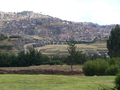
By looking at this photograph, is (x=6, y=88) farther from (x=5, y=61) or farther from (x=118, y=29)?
(x=118, y=29)

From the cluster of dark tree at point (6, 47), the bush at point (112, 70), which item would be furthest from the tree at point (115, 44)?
the cluster of dark tree at point (6, 47)

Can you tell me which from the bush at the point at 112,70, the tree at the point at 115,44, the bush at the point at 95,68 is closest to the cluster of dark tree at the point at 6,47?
the tree at the point at 115,44

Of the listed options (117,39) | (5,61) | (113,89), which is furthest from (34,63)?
(113,89)

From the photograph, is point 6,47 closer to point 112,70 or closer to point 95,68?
point 95,68

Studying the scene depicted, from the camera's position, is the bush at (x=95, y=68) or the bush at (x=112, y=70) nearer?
the bush at (x=112, y=70)

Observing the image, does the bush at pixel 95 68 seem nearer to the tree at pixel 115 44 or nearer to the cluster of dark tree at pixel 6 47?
the tree at pixel 115 44

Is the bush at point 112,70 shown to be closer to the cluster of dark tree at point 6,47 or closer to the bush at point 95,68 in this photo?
the bush at point 95,68

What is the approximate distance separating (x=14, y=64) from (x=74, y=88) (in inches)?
1821

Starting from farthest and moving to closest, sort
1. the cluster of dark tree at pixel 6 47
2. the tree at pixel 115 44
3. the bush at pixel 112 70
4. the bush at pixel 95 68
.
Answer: the cluster of dark tree at pixel 6 47, the tree at pixel 115 44, the bush at pixel 95 68, the bush at pixel 112 70

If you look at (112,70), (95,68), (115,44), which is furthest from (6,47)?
(112,70)

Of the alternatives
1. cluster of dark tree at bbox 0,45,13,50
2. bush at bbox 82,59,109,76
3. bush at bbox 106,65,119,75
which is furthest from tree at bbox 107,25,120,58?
cluster of dark tree at bbox 0,45,13,50

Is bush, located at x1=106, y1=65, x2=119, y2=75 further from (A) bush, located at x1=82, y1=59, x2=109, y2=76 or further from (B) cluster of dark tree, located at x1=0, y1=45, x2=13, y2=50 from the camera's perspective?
(B) cluster of dark tree, located at x1=0, y1=45, x2=13, y2=50

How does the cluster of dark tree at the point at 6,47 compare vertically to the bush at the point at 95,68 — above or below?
below

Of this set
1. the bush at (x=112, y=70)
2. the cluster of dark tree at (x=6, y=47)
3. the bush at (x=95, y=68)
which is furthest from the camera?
the cluster of dark tree at (x=6, y=47)
